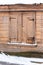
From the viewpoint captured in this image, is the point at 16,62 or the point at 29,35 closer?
the point at 16,62

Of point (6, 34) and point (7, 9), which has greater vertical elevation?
point (7, 9)

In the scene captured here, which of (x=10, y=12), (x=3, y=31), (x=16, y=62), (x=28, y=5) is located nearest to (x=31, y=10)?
(x=28, y=5)

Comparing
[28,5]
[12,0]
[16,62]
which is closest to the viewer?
[16,62]

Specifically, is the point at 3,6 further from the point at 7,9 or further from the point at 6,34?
the point at 6,34

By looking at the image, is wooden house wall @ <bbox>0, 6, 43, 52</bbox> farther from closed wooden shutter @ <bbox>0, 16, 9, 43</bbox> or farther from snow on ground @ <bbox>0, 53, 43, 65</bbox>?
snow on ground @ <bbox>0, 53, 43, 65</bbox>

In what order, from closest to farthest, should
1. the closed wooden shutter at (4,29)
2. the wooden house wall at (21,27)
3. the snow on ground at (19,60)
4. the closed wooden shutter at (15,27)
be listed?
the snow on ground at (19,60) → the wooden house wall at (21,27) → the closed wooden shutter at (15,27) → the closed wooden shutter at (4,29)

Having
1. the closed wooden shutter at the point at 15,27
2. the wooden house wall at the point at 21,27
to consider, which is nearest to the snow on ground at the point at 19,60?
the wooden house wall at the point at 21,27

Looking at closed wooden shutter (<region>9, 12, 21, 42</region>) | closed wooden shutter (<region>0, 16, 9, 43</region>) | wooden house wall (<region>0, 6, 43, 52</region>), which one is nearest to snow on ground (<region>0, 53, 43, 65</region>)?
wooden house wall (<region>0, 6, 43, 52</region>)

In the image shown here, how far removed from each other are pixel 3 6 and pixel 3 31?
1.45 meters

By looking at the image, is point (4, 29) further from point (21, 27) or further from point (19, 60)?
point (19, 60)

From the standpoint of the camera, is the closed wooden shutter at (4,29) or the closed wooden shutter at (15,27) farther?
the closed wooden shutter at (4,29)

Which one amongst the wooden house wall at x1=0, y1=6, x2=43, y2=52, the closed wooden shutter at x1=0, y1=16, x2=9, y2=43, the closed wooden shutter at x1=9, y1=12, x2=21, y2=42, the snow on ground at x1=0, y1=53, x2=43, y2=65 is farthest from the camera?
the closed wooden shutter at x1=0, y1=16, x2=9, y2=43

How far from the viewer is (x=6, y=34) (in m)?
13.1

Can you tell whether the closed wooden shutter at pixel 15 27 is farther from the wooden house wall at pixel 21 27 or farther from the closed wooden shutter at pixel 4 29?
the closed wooden shutter at pixel 4 29
